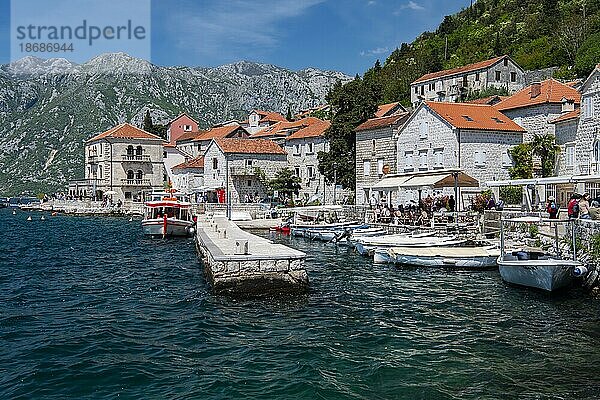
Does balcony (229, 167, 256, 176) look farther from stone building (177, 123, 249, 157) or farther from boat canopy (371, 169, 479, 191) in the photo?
boat canopy (371, 169, 479, 191)

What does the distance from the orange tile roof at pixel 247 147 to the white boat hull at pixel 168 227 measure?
910 inches

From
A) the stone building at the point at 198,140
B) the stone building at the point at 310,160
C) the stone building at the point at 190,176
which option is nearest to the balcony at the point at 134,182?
the stone building at the point at 190,176

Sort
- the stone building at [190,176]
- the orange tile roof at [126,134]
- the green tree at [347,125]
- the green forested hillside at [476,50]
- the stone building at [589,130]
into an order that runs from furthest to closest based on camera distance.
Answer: the orange tile roof at [126,134], the stone building at [190,176], the green forested hillside at [476,50], the green tree at [347,125], the stone building at [589,130]

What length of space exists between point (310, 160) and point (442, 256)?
135 ft

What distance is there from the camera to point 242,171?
6594 cm

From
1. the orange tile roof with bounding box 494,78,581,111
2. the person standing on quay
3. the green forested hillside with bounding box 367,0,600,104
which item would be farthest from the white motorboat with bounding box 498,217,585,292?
the green forested hillside with bounding box 367,0,600,104

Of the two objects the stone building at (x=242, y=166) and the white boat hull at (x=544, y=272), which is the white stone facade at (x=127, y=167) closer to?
the stone building at (x=242, y=166)

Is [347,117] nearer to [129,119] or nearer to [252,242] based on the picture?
[252,242]

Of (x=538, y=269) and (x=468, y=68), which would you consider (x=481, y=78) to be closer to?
(x=468, y=68)

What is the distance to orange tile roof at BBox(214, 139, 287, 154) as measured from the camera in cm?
6569

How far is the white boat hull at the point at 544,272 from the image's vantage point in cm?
1795

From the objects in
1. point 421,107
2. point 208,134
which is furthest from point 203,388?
point 208,134

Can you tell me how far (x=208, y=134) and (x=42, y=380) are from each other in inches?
3217

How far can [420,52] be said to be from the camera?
3920 inches
